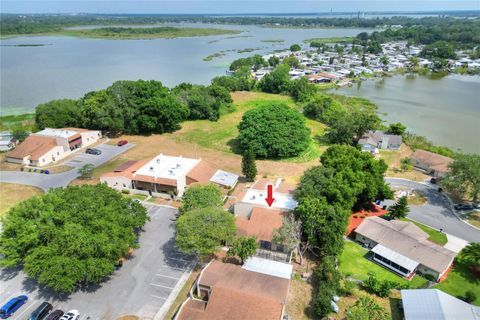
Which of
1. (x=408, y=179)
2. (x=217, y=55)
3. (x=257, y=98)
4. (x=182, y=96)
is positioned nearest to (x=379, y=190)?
(x=408, y=179)

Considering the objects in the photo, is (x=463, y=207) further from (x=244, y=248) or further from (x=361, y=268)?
(x=244, y=248)

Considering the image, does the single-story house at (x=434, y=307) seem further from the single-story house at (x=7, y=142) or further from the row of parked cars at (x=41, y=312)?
the single-story house at (x=7, y=142)

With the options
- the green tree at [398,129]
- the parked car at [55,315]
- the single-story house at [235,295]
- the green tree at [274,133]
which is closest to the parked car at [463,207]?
the green tree at [274,133]

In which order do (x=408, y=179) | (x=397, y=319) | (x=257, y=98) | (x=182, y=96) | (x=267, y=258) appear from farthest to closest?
(x=257, y=98) → (x=182, y=96) → (x=408, y=179) → (x=267, y=258) → (x=397, y=319)

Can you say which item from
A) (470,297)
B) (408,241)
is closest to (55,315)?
(408,241)

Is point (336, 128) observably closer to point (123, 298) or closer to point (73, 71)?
point (123, 298)

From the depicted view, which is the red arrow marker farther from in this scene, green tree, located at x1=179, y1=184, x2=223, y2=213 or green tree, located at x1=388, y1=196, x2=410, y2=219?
green tree, located at x1=388, y1=196, x2=410, y2=219
